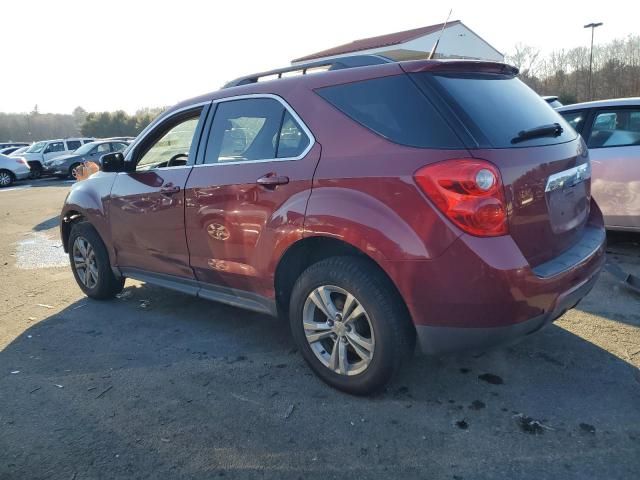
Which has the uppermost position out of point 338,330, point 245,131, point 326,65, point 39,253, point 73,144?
point 73,144

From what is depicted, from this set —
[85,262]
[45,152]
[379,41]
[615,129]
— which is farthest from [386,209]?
[379,41]

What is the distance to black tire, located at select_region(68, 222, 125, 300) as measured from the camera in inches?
190

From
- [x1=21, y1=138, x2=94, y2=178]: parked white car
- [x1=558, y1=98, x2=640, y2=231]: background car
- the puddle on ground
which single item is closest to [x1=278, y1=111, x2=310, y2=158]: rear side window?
[x1=558, y1=98, x2=640, y2=231]: background car

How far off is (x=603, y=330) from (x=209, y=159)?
310 cm

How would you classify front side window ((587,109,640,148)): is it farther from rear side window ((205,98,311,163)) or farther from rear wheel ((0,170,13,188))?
rear wheel ((0,170,13,188))

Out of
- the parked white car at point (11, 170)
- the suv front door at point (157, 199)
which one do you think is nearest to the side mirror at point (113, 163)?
the suv front door at point (157, 199)

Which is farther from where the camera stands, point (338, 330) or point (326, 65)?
point (326, 65)

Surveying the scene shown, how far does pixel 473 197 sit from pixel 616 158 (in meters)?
3.85

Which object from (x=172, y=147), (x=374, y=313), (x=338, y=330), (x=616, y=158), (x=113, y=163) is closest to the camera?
(x=374, y=313)

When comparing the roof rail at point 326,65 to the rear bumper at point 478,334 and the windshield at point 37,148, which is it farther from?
the windshield at point 37,148

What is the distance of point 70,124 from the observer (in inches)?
3342

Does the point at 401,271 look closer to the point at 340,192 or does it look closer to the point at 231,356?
the point at 340,192

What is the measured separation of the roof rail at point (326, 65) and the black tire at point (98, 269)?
6.70 ft

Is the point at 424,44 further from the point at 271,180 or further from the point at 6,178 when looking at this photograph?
the point at 271,180
